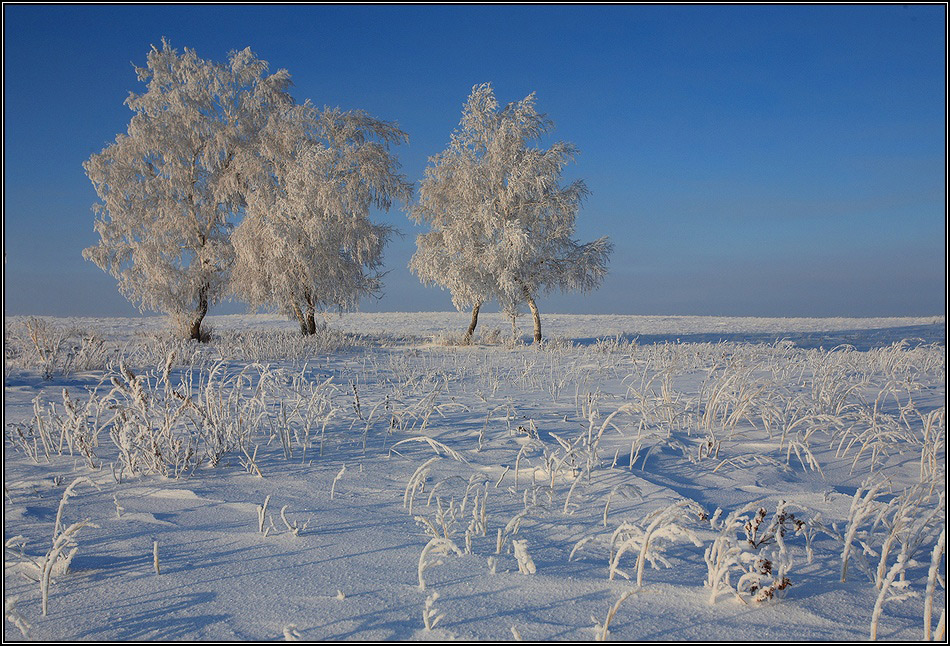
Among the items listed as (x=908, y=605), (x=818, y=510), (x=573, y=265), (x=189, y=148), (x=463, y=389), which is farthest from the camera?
(x=573, y=265)

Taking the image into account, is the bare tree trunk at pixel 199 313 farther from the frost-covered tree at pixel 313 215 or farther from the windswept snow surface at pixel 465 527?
the windswept snow surface at pixel 465 527

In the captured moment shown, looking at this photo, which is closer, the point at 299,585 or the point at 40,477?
the point at 299,585

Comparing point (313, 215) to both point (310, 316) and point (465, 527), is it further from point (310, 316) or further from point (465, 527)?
point (465, 527)

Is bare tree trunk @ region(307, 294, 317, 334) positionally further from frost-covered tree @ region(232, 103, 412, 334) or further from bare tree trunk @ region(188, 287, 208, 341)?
bare tree trunk @ region(188, 287, 208, 341)

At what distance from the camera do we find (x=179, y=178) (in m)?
18.5

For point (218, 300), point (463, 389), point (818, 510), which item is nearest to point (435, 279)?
point (218, 300)

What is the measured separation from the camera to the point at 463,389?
729 cm

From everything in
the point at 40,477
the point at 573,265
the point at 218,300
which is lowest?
the point at 40,477

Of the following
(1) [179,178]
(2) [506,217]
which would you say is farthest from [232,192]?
(2) [506,217]

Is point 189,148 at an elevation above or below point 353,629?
above

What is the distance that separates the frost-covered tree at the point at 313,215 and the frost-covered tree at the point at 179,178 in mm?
910

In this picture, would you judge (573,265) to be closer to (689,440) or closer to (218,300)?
(218,300)

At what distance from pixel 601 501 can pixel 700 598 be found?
109cm

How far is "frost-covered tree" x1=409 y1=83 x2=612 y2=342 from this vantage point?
20047 millimetres
